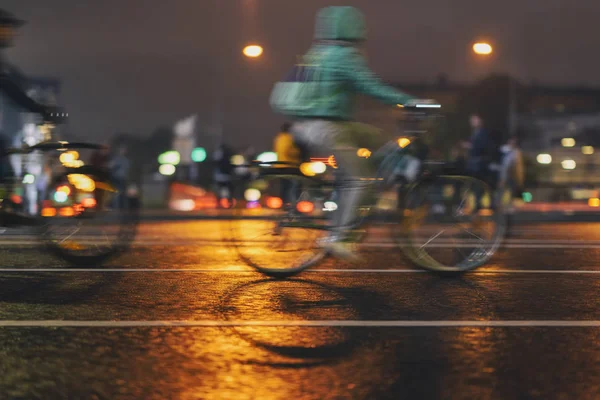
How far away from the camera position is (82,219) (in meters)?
7.79

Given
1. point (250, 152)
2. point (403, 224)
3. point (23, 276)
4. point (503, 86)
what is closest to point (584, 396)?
point (403, 224)

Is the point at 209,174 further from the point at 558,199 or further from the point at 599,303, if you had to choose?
the point at 599,303

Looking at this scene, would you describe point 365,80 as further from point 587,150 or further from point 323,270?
point 587,150

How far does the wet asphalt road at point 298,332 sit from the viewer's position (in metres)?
3.88

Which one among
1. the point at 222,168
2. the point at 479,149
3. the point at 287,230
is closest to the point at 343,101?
the point at 287,230

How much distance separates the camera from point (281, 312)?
222 inches

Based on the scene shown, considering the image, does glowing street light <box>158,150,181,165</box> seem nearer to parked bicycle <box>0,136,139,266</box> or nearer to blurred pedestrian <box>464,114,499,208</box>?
blurred pedestrian <box>464,114,499,208</box>

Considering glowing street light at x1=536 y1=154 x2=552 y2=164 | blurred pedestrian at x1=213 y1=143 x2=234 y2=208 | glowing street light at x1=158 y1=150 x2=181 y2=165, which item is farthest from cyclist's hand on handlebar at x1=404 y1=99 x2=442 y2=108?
glowing street light at x1=536 y1=154 x2=552 y2=164

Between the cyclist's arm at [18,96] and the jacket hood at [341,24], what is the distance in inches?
92.2

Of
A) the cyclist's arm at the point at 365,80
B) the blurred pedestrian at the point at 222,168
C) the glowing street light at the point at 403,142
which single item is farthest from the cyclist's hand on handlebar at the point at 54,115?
the blurred pedestrian at the point at 222,168

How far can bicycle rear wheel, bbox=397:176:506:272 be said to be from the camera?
7281 millimetres

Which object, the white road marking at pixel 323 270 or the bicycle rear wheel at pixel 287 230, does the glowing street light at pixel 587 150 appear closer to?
the white road marking at pixel 323 270

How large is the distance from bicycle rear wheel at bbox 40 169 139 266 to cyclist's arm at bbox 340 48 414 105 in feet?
7.18

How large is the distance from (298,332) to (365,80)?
2.52 metres
